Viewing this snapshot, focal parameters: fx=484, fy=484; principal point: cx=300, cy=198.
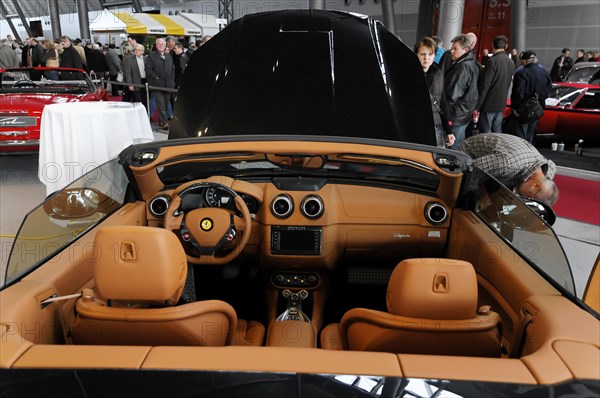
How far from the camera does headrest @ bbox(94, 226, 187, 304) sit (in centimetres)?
132

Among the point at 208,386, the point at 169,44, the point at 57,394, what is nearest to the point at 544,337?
the point at 208,386

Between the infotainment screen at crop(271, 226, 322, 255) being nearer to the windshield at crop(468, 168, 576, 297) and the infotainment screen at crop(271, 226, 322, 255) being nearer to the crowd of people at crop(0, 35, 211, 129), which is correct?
the windshield at crop(468, 168, 576, 297)

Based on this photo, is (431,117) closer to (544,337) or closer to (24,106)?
(544,337)

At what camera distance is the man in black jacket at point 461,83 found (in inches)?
215

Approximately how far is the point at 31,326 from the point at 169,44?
10266 mm

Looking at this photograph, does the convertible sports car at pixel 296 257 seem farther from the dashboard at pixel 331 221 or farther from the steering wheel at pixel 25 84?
the steering wheel at pixel 25 84

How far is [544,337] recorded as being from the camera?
1270 mm

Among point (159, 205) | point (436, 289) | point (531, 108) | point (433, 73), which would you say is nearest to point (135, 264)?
point (436, 289)

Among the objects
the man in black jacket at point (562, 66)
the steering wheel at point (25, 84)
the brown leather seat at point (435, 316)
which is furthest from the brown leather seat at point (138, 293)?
the man in black jacket at point (562, 66)

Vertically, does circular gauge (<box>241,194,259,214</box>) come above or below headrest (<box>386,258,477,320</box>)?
below

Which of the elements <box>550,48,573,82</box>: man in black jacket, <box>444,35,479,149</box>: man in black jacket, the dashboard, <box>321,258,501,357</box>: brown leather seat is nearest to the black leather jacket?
<box>444,35,479,149</box>: man in black jacket

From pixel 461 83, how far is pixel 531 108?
139 cm

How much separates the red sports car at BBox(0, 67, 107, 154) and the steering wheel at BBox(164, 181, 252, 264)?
4.37 m

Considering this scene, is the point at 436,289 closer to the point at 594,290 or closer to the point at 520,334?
the point at 520,334
